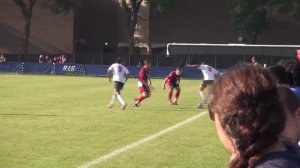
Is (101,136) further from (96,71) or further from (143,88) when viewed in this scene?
(96,71)

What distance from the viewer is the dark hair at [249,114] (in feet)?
7.21

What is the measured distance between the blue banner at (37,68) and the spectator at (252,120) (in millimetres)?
48382

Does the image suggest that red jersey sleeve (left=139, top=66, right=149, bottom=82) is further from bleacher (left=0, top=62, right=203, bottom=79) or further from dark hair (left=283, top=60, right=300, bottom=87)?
bleacher (left=0, top=62, right=203, bottom=79)

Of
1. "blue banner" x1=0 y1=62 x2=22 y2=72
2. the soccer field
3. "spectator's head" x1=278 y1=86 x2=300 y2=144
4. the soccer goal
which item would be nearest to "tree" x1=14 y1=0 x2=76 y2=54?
"blue banner" x1=0 y1=62 x2=22 y2=72

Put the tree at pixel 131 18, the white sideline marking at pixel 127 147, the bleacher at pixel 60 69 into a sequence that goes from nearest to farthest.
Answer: the white sideline marking at pixel 127 147
the bleacher at pixel 60 69
the tree at pixel 131 18

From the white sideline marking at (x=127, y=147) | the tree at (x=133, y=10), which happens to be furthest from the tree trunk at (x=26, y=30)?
the white sideline marking at (x=127, y=147)

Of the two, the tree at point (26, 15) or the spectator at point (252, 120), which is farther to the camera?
the tree at point (26, 15)

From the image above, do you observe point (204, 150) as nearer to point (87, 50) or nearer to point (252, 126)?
point (252, 126)

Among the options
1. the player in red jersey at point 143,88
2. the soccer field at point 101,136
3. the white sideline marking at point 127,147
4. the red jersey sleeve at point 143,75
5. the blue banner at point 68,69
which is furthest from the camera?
the blue banner at point 68,69

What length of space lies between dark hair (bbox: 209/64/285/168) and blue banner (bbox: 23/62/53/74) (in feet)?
159

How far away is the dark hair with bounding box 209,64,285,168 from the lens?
2.20 meters

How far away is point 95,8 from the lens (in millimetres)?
70250

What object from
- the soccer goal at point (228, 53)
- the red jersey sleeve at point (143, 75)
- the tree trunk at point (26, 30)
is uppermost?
the tree trunk at point (26, 30)

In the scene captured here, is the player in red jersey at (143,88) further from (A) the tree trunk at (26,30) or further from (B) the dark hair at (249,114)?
(A) the tree trunk at (26,30)
